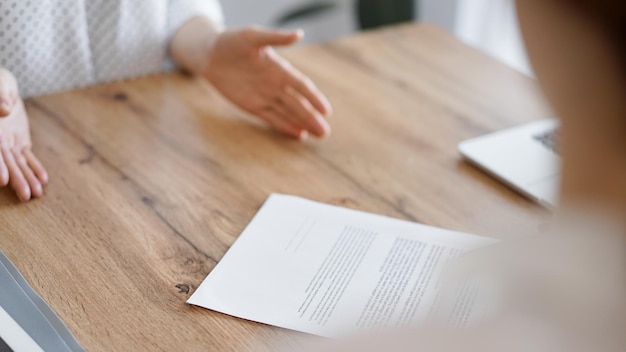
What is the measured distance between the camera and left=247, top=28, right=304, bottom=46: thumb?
3.73ft

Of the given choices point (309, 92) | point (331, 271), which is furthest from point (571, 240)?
point (309, 92)

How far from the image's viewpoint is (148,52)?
132 cm

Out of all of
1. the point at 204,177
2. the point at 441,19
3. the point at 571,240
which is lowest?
the point at 441,19

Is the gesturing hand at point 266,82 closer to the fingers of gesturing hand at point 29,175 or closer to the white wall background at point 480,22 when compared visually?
the fingers of gesturing hand at point 29,175

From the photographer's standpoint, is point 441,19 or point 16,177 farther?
point 441,19

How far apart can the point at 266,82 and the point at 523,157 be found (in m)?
0.42

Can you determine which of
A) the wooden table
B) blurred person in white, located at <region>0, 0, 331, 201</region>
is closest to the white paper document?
the wooden table

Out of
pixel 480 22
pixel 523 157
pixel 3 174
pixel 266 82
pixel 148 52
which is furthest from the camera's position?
pixel 480 22

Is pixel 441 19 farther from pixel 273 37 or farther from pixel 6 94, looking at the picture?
pixel 6 94

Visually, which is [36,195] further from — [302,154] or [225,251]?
[302,154]

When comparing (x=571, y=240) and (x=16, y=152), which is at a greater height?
(x=571, y=240)

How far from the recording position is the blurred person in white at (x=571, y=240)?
1.42 ft

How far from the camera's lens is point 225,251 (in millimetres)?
863

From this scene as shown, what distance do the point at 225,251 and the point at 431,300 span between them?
0.80 feet
